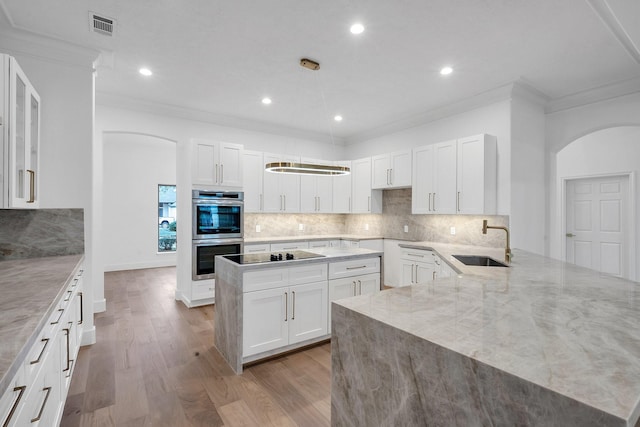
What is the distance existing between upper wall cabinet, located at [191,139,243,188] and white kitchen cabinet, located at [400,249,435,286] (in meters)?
2.76

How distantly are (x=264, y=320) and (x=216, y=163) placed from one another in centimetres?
272

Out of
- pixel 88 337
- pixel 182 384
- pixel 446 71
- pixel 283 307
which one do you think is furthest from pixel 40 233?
pixel 446 71

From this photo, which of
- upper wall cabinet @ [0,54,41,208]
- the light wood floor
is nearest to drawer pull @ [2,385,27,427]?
the light wood floor

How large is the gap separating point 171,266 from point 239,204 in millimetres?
4205

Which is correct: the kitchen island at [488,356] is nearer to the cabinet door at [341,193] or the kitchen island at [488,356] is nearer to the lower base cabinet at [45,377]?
the lower base cabinet at [45,377]

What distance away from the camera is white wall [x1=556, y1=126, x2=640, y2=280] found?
5.10m

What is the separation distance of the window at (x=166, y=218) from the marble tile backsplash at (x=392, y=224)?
11.6 feet

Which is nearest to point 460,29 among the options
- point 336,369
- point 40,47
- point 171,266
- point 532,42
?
point 532,42

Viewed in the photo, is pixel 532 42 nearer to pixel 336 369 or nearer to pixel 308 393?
pixel 336 369

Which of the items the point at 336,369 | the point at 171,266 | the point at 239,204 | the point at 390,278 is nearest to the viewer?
the point at 336,369

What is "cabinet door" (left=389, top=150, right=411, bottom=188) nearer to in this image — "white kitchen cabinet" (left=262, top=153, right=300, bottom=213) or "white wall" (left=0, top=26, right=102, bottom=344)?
"white kitchen cabinet" (left=262, top=153, right=300, bottom=213)

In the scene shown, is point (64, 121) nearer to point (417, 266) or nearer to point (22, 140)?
point (22, 140)

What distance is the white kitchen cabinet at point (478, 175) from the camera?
4.00 m

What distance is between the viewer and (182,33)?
279cm
